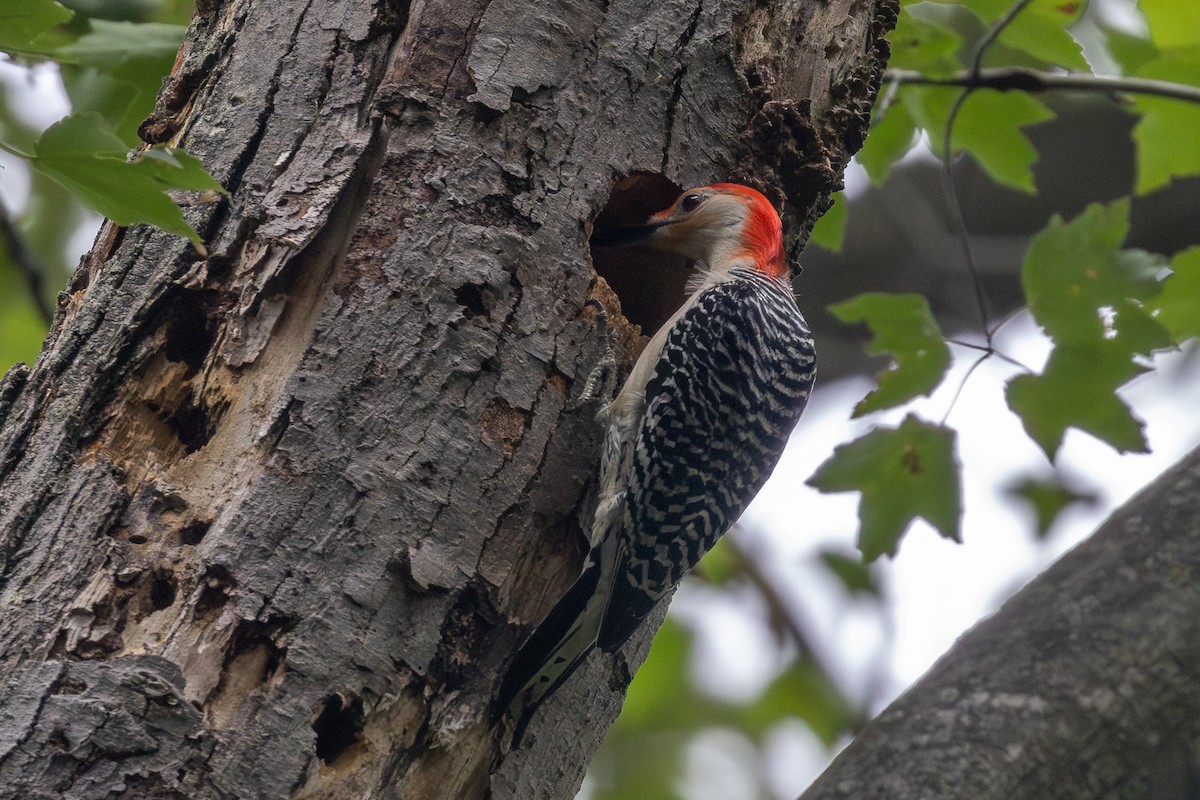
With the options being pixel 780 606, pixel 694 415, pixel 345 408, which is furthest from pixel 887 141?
pixel 780 606

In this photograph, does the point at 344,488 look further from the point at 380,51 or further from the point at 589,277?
the point at 380,51

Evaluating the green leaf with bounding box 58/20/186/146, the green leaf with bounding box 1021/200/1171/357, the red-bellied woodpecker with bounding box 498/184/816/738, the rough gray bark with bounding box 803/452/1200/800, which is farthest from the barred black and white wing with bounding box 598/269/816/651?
the green leaf with bounding box 58/20/186/146

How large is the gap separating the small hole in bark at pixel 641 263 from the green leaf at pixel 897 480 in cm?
93

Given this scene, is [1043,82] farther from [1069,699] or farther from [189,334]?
[189,334]

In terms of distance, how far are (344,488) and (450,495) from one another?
0.89ft

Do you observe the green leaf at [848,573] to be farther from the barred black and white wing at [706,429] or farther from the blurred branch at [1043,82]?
the blurred branch at [1043,82]

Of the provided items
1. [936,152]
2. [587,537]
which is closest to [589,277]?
[587,537]

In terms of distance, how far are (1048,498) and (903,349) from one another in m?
4.84

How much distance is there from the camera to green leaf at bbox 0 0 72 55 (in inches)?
107

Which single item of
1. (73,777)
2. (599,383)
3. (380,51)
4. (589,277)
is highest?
(380,51)

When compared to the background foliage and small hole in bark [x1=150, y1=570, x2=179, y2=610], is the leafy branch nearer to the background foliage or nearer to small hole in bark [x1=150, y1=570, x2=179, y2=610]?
the background foliage

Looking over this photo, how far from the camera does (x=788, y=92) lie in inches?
155

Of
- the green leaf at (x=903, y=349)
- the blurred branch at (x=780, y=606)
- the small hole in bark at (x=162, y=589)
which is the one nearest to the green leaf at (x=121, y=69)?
the small hole in bark at (x=162, y=589)

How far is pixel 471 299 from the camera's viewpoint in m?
3.23
